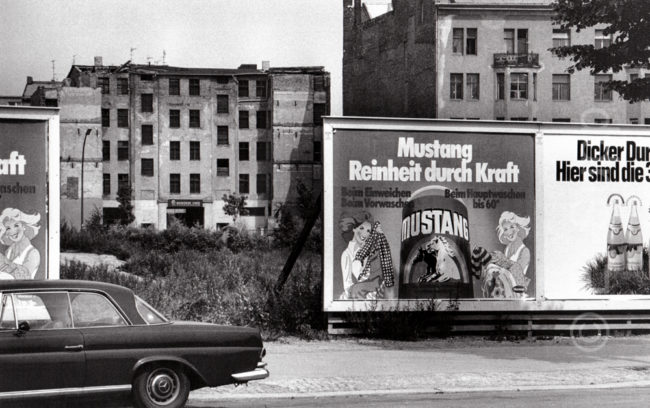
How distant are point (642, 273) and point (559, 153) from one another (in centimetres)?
233

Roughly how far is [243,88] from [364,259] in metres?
82.5

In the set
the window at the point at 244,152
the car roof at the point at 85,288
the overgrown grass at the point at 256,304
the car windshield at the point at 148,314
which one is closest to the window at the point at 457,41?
the window at the point at 244,152

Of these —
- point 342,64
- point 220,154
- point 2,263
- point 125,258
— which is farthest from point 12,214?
point 220,154

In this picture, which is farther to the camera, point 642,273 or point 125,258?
point 125,258

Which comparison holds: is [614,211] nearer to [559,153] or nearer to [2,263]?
[559,153]

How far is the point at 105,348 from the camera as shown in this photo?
8.80m

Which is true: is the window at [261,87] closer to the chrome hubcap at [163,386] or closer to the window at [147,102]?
the window at [147,102]

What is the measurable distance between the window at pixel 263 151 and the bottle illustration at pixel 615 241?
8053 centimetres

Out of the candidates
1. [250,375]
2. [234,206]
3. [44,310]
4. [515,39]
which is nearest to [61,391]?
[44,310]

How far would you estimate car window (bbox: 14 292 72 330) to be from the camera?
8641 mm

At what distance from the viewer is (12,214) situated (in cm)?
1328

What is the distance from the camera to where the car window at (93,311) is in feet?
29.2

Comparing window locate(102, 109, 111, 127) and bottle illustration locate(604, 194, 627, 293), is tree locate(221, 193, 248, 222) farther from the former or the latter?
bottle illustration locate(604, 194, 627, 293)

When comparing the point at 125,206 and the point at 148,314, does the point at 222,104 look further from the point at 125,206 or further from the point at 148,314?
the point at 148,314
